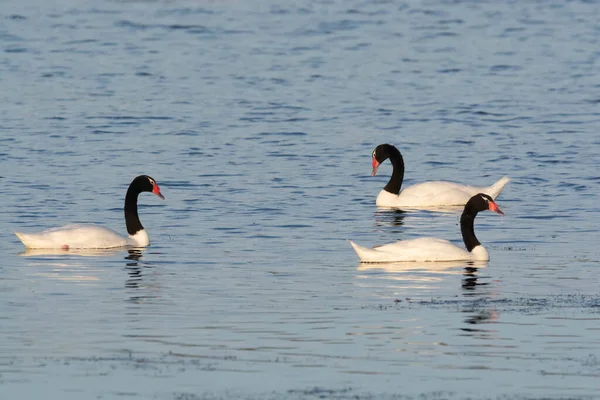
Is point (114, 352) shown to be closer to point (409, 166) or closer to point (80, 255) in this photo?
point (80, 255)

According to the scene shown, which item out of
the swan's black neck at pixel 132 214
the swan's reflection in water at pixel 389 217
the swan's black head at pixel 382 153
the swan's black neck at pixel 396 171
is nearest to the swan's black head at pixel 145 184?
the swan's black neck at pixel 132 214

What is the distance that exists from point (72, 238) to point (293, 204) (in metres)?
5.49

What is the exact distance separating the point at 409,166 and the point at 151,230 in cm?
880

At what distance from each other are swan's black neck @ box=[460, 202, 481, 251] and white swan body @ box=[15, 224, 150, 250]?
4.60 metres

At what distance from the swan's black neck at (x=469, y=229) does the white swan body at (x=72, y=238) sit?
4.60 meters

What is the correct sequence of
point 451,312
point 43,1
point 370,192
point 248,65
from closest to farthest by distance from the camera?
point 451,312 → point 370,192 → point 248,65 → point 43,1

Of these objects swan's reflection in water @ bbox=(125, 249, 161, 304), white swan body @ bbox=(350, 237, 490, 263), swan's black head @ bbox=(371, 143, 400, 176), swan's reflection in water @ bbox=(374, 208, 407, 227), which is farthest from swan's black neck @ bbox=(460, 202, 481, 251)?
swan's black head @ bbox=(371, 143, 400, 176)

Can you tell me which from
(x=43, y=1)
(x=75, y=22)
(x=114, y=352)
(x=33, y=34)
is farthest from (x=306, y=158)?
(x=43, y=1)

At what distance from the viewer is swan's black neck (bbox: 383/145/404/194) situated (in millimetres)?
25820

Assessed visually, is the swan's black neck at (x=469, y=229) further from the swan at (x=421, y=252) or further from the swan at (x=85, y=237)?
the swan at (x=85, y=237)

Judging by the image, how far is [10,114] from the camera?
115 feet

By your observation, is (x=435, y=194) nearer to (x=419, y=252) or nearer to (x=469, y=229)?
(x=469, y=229)

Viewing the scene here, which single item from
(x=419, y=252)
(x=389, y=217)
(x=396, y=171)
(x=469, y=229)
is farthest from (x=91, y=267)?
(x=396, y=171)

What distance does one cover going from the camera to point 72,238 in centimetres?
1942
